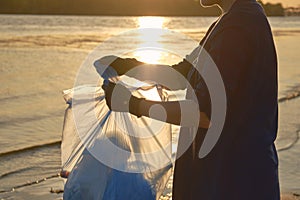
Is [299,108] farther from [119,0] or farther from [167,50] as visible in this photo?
[119,0]

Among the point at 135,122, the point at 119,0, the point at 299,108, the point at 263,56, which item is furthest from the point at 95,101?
the point at 119,0

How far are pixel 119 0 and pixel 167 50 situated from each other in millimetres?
52813

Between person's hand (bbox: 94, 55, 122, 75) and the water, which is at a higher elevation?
person's hand (bbox: 94, 55, 122, 75)

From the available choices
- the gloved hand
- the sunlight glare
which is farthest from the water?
the sunlight glare

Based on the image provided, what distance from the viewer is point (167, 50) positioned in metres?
26.5

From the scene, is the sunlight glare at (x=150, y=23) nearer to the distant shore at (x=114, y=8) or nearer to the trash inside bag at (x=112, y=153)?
the distant shore at (x=114, y=8)

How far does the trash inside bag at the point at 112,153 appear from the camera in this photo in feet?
10.0

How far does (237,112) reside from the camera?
2.33 m

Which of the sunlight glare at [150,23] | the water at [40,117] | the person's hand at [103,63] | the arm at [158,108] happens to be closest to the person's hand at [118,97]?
the arm at [158,108]

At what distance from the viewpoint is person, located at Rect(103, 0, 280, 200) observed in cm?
224

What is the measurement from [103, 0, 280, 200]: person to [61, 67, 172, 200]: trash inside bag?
1.87 ft

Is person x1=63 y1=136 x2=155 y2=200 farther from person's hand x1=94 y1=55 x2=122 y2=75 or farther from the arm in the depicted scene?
the arm

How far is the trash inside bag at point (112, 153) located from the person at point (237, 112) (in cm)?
57

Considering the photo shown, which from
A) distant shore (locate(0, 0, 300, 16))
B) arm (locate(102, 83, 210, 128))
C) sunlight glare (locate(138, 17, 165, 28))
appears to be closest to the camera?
arm (locate(102, 83, 210, 128))
